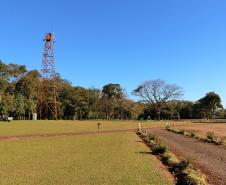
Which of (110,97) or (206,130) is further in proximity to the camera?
(110,97)

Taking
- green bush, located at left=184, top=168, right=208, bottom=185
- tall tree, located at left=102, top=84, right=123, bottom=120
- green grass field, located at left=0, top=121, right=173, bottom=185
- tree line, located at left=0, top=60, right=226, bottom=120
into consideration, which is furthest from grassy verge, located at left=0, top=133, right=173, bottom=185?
tall tree, located at left=102, top=84, right=123, bottom=120

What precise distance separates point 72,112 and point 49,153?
9199cm

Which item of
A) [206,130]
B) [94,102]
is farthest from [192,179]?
[94,102]

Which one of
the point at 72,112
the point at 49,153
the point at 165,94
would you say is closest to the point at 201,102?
the point at 165,94

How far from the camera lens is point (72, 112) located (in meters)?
113

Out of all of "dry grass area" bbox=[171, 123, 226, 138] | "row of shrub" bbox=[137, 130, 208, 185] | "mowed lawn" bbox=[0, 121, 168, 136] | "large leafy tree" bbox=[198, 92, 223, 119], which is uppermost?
"large leafy tree" bbox=[198, 92, 223, 119]

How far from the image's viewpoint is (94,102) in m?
120

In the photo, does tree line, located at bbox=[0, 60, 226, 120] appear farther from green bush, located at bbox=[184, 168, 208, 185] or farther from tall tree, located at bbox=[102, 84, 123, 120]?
green bush, located at bbox=[184, 168, 208, 185]

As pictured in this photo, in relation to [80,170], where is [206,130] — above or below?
above

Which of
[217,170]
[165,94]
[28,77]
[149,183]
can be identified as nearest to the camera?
[149,183]

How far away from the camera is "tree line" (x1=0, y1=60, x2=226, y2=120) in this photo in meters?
92.7

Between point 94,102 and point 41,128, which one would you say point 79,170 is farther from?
point 94,102

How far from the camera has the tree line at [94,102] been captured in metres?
92.7

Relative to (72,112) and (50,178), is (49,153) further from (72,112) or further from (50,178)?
(72,112)
